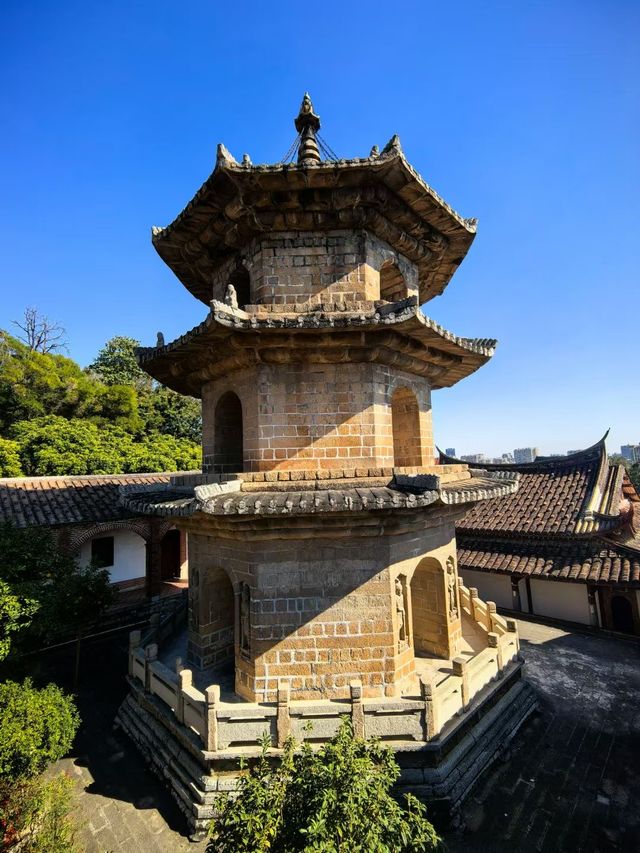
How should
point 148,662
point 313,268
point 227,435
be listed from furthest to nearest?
point 227,435 < point 148,662 < point 313,268

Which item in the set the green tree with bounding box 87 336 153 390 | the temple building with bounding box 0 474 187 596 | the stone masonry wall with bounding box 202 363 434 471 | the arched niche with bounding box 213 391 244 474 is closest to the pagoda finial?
the stone masonry wall with bounding box 202 363 434 471

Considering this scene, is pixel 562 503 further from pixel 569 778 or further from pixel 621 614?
pixel 569 778

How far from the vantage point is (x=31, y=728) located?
6.68m

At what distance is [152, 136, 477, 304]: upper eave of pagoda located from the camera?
6898mm

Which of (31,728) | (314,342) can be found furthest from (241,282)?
(31,728)

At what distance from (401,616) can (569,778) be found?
12.9 feet

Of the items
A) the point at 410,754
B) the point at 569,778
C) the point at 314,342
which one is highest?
the point at 314,342

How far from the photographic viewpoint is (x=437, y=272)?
10.5 metres

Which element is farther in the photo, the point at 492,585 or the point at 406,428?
the point at 492,585

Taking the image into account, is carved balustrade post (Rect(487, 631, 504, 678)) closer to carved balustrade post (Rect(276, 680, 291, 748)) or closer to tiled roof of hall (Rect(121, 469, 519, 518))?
tiled roof of hall (Rect(121, 469, 519, 518))

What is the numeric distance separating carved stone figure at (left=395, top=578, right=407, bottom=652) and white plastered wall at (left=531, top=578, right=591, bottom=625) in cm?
941

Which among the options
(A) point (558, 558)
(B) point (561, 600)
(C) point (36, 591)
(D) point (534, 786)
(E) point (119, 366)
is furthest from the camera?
(E) point (119, 366)

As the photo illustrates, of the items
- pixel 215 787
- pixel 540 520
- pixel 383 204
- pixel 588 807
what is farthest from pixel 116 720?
pixel 540 520

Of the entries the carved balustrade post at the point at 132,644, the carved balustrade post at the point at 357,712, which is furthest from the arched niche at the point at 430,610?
the carved balustrade post at the point at 132,644
